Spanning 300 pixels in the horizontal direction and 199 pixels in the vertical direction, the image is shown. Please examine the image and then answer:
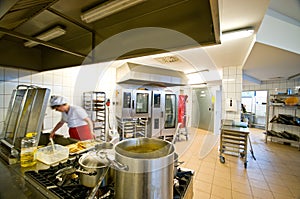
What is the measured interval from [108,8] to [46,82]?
6.97 feet

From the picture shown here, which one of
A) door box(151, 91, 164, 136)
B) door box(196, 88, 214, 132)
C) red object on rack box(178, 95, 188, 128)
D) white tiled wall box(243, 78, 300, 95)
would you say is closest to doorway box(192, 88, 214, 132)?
door box(196, 88, 214, 132)

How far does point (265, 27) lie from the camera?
1.95 m

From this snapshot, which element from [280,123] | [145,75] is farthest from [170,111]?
[280,123]

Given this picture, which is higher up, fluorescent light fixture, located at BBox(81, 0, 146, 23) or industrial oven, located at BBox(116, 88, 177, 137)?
fluorescent light fixture, located at BBox(81, 0, 146, 23)

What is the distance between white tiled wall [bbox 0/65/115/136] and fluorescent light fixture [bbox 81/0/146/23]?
1.75m

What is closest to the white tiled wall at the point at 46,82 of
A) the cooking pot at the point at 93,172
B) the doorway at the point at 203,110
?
the cooking pot at the point at 93,172

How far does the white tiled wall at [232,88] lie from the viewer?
3.22 metres

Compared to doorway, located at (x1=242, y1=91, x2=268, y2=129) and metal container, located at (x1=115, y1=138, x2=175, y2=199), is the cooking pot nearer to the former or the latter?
metal container, located at (x1=115, y1=138, x2=175, y2=199)

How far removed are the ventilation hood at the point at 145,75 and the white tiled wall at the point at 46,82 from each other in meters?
0.69

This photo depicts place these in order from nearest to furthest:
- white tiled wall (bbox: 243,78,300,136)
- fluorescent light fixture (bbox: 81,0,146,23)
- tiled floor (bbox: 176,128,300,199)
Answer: fluorescent light fixture (bbox: 81,0,146,23), tiled floor (bbox: 176,128,300,199), white tiled wall (bbox: 243,78,300,136)

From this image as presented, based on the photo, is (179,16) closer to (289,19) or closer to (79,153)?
(79,153)

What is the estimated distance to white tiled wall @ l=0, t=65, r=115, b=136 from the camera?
1.79 metres

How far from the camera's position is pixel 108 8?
0.74m

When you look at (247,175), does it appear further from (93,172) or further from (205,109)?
(205,109)
